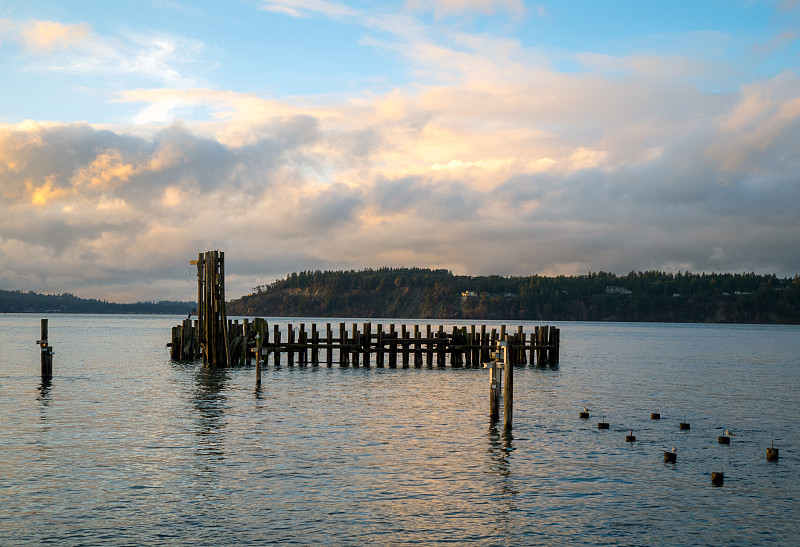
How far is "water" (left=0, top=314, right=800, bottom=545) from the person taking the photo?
1405cm

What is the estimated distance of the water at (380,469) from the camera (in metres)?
14.1

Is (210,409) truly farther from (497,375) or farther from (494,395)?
(497,375)

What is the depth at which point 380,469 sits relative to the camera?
61.5ft

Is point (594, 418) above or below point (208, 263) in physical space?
below

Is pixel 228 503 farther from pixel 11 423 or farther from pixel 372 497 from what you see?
pixel 11 423

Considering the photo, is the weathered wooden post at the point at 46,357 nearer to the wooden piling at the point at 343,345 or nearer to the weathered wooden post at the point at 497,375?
the wooden piling at the point at 343,345

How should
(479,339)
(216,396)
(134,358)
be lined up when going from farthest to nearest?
(134,358) < (479,339) < (216,396)

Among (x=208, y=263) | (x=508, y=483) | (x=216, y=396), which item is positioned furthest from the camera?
(x=208, y=263)

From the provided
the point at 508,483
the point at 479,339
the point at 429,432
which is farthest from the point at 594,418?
the point at 479,339

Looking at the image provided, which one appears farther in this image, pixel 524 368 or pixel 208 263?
pixel 524 368

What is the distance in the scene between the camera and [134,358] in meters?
62.4

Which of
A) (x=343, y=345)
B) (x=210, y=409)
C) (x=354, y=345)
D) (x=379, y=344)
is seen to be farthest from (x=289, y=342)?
(x=210, y=409)

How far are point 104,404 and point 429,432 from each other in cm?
1459

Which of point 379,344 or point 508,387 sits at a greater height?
point 508,387
